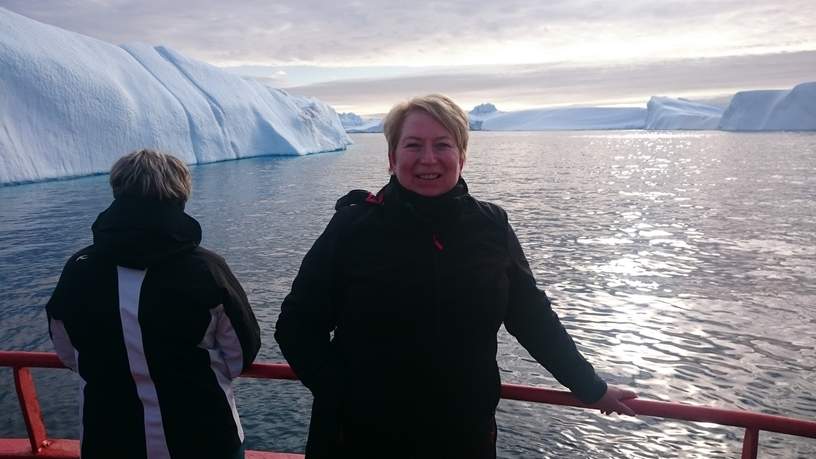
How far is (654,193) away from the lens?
26344mm

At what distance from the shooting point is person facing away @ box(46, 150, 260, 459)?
5.62 feet

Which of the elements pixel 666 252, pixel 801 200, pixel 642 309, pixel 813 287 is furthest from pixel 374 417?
pixel 801 200

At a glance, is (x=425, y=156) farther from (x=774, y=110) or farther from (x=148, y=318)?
(x=774, y=110)

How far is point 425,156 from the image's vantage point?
5.17 ft

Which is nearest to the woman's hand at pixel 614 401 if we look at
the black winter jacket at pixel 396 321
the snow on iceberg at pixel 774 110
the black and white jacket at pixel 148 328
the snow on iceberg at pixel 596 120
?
the black winter jacket at pixel 396 321

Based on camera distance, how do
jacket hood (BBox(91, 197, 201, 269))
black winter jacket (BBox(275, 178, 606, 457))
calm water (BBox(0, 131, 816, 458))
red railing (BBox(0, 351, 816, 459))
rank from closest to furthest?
black winter jacket (BBox(275, 178, 606, 457))
jacket hood (BBox(91, 197, 201, 269))
red railing (BBox(0, 351, 816, 459))
calm water (BBox(0, 131, 816, 458))

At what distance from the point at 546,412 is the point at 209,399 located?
216 inches

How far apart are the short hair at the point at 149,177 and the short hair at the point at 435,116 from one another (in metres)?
0.61

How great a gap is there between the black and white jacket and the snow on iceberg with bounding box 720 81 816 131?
10533 centimetres

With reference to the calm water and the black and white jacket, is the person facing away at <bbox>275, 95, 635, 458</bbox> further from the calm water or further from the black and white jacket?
the calm water

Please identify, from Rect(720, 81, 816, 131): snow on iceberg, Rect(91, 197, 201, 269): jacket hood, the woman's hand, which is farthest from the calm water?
Rect(720, 81, 816, 131): snow on iceberg

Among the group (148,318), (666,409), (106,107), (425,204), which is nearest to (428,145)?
(425,204)

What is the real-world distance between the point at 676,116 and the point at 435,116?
15632 cm

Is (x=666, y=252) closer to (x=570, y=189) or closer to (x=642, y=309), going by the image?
(x=642, y=309)
